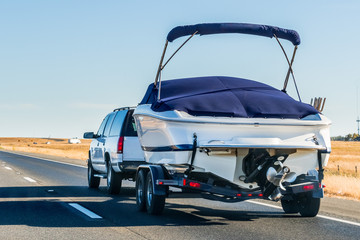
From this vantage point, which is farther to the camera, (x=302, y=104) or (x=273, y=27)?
(x=273, y=27)

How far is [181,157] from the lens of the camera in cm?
869

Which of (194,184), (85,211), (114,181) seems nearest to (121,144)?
(114,181)

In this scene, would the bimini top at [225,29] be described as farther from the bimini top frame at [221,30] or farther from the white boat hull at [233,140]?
the white boat hull at [233,140]

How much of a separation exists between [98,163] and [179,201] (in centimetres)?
341

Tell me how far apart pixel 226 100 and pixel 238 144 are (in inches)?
40.2

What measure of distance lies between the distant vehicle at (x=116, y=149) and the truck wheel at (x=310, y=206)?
409 centimetres

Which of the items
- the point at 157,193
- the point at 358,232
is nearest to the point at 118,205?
the point at 157,193

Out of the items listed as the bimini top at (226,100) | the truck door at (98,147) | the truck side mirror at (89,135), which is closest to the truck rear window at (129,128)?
the truck door at (98,147)

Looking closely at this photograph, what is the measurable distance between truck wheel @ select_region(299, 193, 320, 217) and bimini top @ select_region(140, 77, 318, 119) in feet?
4.83

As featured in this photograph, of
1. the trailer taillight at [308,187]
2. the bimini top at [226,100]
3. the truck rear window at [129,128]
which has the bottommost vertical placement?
the trailer taillight at [308,187]

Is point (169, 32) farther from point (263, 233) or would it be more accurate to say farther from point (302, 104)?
point (263, 233)

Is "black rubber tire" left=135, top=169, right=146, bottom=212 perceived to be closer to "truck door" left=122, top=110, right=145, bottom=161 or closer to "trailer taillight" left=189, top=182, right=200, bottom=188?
"trailer taillight" left=189, top=182, right=200, bottom=188

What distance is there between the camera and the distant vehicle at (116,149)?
509 inches

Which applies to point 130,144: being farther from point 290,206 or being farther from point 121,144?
point 290,206
